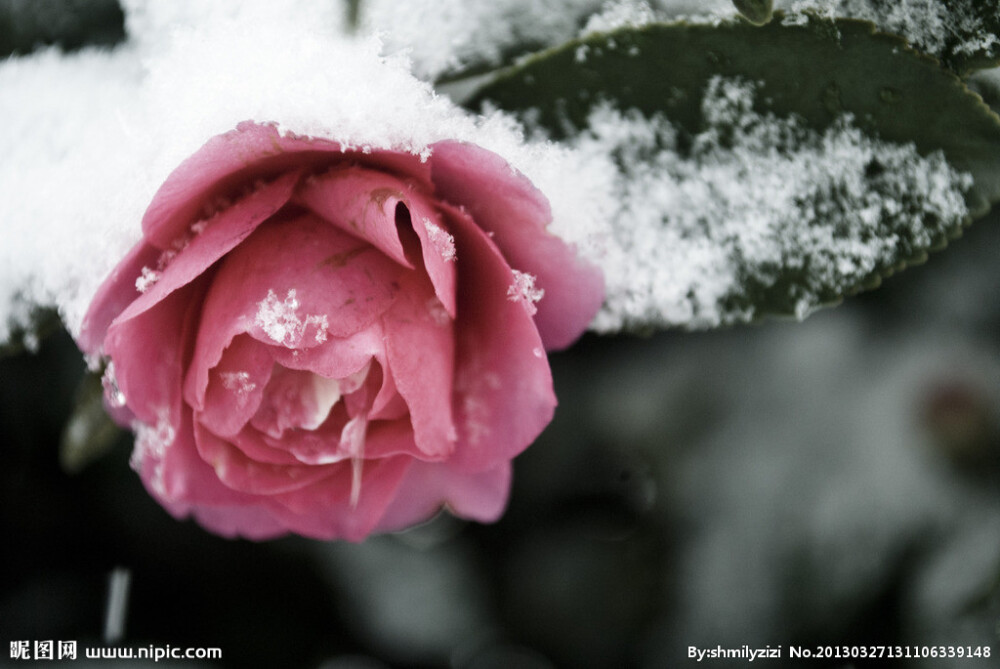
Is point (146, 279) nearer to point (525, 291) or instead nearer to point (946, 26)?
point (525, 291)

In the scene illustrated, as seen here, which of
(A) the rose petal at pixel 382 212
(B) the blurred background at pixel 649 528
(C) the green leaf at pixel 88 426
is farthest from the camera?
(B) the blurred background at pixel 649 528

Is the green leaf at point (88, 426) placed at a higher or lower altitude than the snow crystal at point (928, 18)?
lower

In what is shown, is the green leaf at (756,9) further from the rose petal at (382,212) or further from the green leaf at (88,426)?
the green leaf at (88,426)

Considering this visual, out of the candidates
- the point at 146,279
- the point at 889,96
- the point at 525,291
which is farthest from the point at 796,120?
the point at 146,279

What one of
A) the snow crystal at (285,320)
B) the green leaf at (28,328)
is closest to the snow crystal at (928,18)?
the snow crystal at (285,320)

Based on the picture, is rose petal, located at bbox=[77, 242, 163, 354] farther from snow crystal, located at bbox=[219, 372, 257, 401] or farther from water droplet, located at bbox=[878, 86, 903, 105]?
water droplet, located at bbox=[878, 86, 903, 105]

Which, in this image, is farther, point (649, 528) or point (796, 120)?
point (649, 528)

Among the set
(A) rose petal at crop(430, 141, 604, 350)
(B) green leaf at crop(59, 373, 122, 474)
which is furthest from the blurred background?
(A) rose petal at crop(430, 141, 604, 350)

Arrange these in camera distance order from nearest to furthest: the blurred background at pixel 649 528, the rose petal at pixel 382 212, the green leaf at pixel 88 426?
1. the rose petal at pixel 382 212
2. the green leaf at pixel 88 426
3. the blurred background at pixel 649 528
